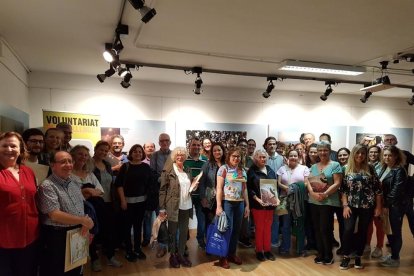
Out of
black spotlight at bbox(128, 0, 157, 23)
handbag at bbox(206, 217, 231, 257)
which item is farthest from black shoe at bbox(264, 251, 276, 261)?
black spotlight at bbox(128, 0, 157, 23)

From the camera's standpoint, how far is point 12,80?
4.07 meters

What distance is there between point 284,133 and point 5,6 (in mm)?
5592

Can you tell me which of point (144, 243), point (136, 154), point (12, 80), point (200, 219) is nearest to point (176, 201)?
point (136, 154)

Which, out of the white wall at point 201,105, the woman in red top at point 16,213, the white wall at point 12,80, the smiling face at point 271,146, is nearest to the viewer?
the woman in red top at point 16,213

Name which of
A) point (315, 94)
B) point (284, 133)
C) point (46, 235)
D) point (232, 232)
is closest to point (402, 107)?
point (315, 94)

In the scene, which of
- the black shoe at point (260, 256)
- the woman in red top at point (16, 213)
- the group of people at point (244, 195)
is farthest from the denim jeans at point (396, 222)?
the woman in red top at point (16, 213)

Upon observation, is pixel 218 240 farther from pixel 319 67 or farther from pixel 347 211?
pixel 319 67

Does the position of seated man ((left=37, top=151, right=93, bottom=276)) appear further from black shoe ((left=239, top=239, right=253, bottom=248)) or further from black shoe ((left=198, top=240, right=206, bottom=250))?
black shoe ((left=239, top=239, right=253, bottom=248))

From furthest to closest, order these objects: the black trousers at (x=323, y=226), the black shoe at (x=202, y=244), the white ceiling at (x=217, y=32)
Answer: the black shoe at (x=202, y=244) < the black trousers at (x=323, y=226) < the white ceiling at (x=217, y=32)

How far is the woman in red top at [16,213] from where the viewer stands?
6.94 ft

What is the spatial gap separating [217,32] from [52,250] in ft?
8.66

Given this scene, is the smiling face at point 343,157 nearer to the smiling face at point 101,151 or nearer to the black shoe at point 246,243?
the black shoe at point 246,243

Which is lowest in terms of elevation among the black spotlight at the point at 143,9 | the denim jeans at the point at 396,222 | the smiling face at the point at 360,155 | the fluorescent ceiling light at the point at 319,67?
the denim jeans at the point at 396,222

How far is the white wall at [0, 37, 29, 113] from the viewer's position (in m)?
3.57
